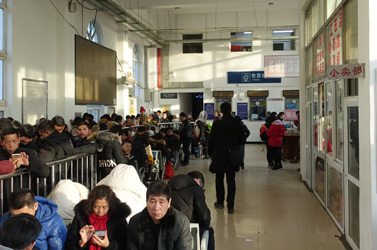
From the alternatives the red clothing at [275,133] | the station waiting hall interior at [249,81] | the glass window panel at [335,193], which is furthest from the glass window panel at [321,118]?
the red clothing at [275,133]

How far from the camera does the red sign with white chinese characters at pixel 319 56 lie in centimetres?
598

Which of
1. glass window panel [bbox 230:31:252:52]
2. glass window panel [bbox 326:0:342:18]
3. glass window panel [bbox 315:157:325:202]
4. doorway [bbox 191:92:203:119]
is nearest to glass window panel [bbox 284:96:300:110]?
glass window panel [bbox 230:31:252:52]

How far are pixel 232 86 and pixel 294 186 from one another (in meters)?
11.2

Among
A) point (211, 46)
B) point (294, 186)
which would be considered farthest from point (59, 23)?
point (211, 46)

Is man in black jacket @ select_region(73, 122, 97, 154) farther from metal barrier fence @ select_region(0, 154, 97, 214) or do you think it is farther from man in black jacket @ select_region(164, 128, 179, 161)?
man in black jacket @ select_region(164, 128, 179, 161)

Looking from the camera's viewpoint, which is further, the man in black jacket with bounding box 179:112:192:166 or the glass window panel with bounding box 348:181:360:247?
the man in black jacket with bounding box 179:112:192:166

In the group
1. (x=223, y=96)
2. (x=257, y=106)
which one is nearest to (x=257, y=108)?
(x=257, y=106)

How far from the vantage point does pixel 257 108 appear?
18609 millimetres

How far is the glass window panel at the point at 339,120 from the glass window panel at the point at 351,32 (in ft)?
1.45

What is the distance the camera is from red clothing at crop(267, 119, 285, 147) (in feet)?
31.9

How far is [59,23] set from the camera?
9.84 meters

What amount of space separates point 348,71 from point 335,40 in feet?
4.83

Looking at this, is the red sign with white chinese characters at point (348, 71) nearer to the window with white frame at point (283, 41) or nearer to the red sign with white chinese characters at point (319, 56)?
the red sign with white chinese characters at point (319, 56)

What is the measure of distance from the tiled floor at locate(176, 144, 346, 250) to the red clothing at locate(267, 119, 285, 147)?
1.44 meters
